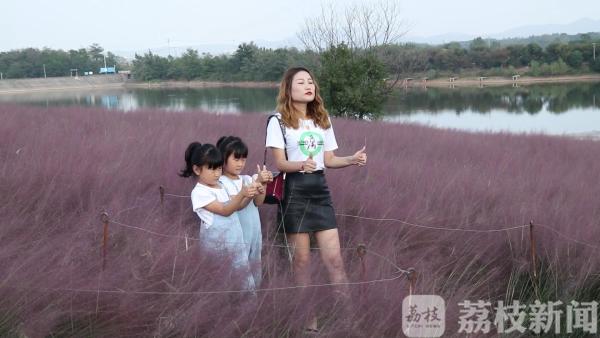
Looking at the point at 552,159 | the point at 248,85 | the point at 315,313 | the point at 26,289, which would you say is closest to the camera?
the point at 26,289

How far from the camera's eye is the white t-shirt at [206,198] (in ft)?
10.3

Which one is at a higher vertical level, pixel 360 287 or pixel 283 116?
pixel 283 116

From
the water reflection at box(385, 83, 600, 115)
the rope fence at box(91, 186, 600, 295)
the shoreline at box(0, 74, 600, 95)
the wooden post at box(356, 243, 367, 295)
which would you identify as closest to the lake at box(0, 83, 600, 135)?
the water reflection at box(385, 83, 600, 115)

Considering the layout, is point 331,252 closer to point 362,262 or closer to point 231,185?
point 362,262

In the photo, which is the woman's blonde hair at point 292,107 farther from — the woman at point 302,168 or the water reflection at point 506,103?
the water reflection at point 506,103

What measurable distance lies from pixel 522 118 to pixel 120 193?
2398cm

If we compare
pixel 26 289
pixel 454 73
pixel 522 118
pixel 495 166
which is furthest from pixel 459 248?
pixel 454 73

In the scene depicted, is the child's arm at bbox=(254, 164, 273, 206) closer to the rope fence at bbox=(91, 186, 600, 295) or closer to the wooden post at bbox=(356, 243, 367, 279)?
the rope fence at bbox=(91, 186, 600, 295)

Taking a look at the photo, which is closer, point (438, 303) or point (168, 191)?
point (438, 303)

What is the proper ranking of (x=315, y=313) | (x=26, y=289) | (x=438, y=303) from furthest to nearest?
(x=438, y=303)
(x=315, y=313)
(x=26, y=289)

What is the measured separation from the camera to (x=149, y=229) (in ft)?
11.2

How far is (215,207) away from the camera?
123 inches

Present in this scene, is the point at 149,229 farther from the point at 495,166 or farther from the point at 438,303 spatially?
the point at 495,166

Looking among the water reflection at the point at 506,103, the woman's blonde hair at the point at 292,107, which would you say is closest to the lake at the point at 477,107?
the water reflection at the point at 506,103
